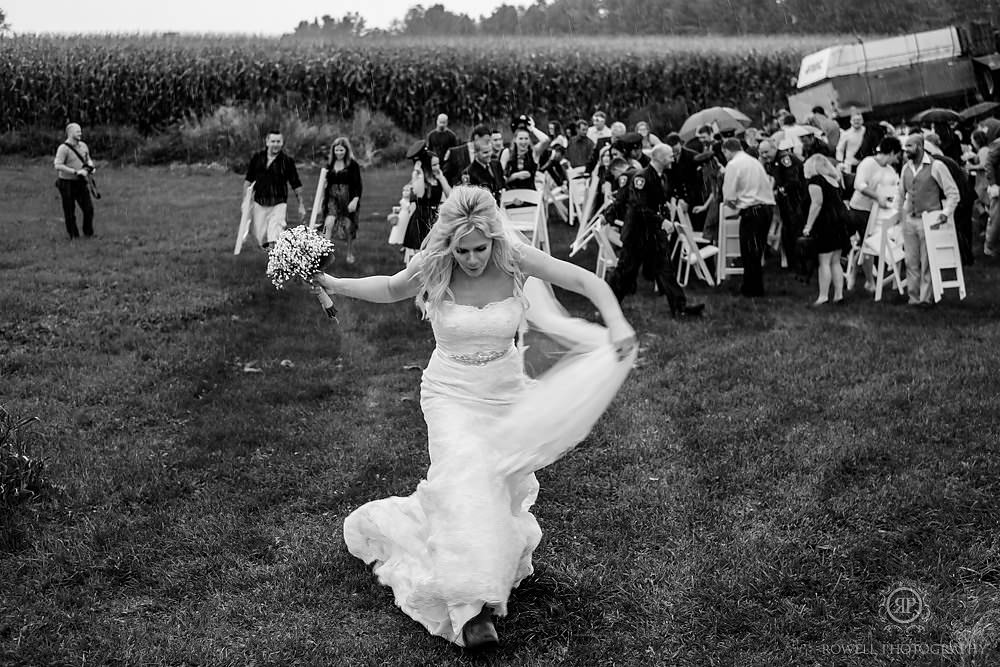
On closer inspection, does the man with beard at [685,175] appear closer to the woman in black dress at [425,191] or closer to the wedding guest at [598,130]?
the woman in black dress at [425,191]

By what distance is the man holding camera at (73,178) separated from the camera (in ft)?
56.0

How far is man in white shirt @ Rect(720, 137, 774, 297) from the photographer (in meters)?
13.3

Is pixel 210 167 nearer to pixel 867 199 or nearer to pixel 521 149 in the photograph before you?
pixel 521 149

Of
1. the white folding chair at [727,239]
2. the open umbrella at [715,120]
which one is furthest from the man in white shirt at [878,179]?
the open umbrella at [715,120]

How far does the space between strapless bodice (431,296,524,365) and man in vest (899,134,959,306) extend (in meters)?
8.45

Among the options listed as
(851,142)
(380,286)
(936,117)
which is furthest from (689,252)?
(380,286)

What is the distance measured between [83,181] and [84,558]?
1264 cm

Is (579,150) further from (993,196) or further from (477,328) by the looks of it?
(477,328)

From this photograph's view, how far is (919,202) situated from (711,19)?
4740cm

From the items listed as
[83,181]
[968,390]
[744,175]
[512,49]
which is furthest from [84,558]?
[512,49]

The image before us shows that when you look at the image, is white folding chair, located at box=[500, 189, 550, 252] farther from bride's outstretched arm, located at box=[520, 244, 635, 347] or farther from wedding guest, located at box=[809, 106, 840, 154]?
bride's outstretched arm, located at box=[520, 244, 635, 347]

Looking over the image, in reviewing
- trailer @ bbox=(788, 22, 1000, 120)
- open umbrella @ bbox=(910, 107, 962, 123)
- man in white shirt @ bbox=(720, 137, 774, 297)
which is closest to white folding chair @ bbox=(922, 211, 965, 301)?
man in white shirt @ bbox=(720, 137, 774, 297)

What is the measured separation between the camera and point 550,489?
741cm

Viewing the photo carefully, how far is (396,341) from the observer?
11.9m
